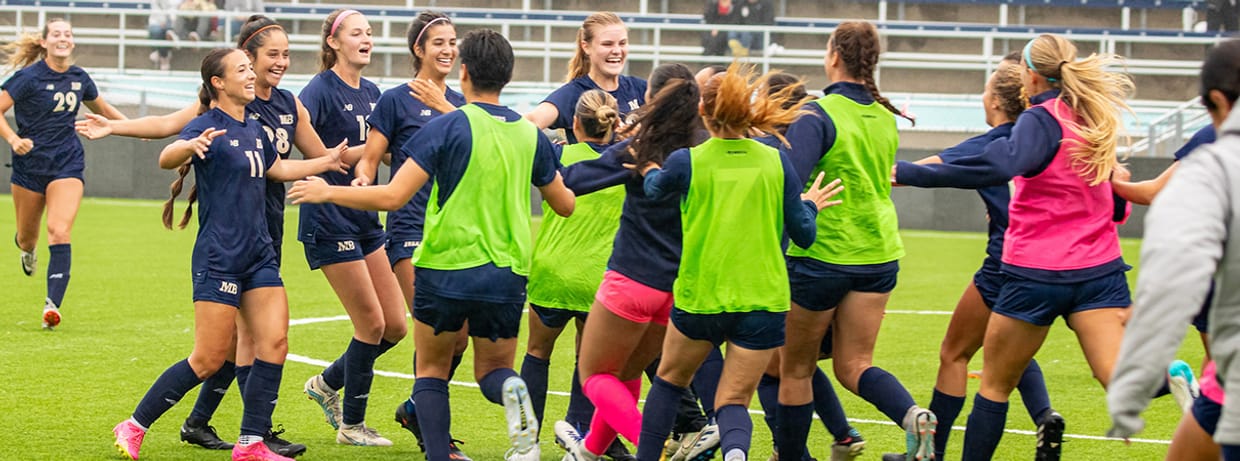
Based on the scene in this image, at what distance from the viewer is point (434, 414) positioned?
5.42 meters

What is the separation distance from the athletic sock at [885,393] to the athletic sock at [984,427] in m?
0.26

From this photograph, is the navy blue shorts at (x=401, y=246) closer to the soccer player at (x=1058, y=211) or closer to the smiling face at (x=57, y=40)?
the soccer player at (x=1058, y=211)

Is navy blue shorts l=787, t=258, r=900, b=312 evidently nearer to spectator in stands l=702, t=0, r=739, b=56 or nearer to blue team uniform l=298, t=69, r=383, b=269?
blue team uniform l=298, t=69, r=383, b=269

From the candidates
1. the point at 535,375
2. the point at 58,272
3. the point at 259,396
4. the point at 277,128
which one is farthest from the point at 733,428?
the point at 58,272

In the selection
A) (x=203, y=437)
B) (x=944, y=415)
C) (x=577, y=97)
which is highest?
(x=577, y=97)

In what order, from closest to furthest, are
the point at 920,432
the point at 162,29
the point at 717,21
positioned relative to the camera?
the point at 920,432 < the point at 717,21 < the point at 162,29

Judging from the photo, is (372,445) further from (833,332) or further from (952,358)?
(952,358)

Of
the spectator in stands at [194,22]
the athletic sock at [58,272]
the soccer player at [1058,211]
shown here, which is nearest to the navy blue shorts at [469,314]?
the soccer player at [1058,211]

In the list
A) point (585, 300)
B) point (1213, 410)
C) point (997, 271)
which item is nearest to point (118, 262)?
point (585, 300)

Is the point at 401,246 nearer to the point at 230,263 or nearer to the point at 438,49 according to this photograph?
the point at 438,49

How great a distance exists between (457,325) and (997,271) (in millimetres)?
2354

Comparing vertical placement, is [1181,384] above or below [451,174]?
below

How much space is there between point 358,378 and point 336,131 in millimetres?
1205

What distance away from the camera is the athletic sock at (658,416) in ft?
17.7
